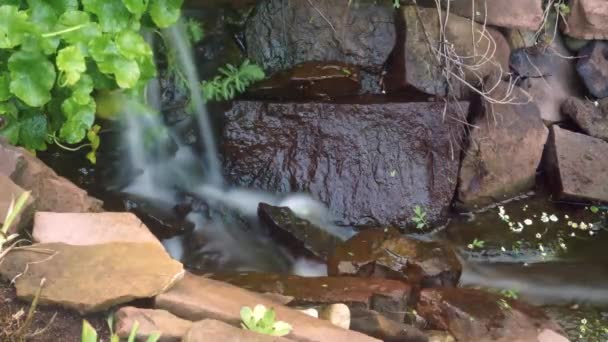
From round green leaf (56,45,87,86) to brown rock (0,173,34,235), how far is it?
22.7 inches

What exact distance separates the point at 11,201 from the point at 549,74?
3970 millimetres

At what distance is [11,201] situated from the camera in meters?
2.05

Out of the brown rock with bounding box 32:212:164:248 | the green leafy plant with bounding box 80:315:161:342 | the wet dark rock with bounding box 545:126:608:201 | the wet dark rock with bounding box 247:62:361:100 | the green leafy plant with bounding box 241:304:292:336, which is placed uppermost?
the wet dark rock with bounding box 247:62:361:100

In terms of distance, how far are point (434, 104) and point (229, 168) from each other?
1341 mm

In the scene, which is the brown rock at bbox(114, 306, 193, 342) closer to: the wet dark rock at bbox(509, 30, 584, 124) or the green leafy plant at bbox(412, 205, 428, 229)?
the green leafy plant at bbox(412, 205, 428, 229)

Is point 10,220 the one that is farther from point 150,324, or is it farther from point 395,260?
point 395,260

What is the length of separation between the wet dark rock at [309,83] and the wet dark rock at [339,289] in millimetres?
1386

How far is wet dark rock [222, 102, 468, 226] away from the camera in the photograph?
3.96 meters

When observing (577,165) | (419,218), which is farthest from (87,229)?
(577,165)

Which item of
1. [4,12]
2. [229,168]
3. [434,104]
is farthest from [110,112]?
[434,104]

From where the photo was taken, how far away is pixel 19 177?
2.36 m

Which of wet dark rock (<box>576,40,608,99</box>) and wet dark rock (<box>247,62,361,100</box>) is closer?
wet dark rock (<box>247,62,361,100</box>)

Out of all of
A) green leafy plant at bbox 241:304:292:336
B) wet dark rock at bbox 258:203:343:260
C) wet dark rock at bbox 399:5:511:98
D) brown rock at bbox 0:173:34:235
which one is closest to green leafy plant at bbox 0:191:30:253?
brown rock at bbox 0:173:34:235

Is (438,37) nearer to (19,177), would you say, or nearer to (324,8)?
(324,8)
